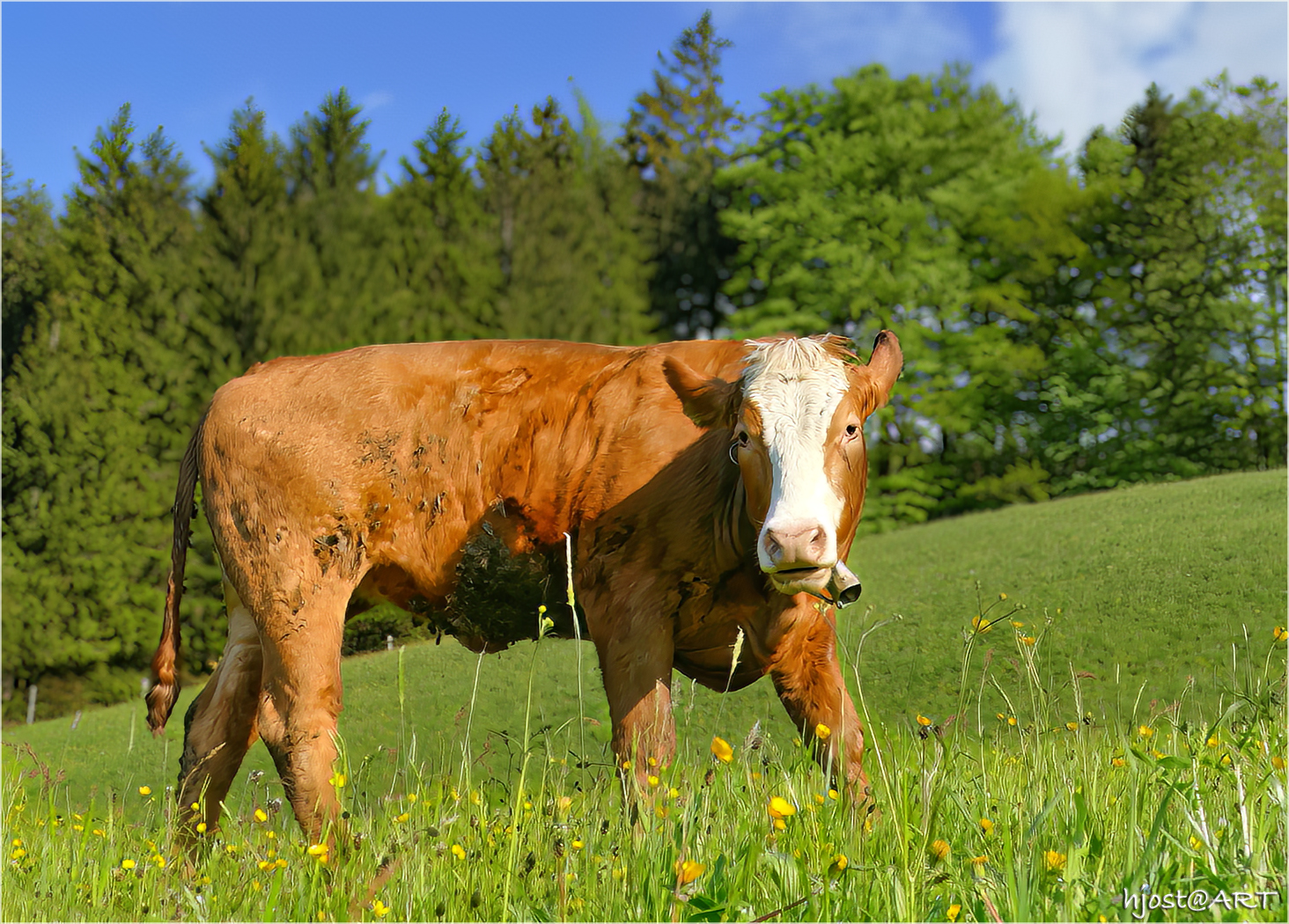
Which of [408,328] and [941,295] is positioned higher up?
[941,295]

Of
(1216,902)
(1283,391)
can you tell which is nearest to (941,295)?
(1283,391)

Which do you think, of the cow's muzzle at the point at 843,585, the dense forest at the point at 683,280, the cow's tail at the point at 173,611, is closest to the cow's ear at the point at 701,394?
the cow's muzzle at the point at 843,585

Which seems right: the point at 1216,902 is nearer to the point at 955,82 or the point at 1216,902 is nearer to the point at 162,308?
the point at 162,308

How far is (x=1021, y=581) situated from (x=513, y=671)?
23.4 feet

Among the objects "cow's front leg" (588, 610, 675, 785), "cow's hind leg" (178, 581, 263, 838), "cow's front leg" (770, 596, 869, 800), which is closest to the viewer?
"cow's front leg" (588, 610, 675, 785)

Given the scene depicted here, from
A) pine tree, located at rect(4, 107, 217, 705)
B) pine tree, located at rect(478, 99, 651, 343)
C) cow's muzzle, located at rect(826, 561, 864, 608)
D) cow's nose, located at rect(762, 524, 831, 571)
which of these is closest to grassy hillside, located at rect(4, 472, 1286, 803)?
pine tree, located at rect(4, 107, 217, 705)

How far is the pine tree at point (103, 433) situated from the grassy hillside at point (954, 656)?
4.97 ft

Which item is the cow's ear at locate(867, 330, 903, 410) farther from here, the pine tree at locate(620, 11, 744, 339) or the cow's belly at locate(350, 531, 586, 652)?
the pine tree at locate(620, 11, 744, 339)

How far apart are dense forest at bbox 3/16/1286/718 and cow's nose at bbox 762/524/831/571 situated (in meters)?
14.1

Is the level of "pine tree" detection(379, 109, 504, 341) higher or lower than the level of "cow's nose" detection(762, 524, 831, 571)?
higher

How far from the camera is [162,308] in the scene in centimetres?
1692

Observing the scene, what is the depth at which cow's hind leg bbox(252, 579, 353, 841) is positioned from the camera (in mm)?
4023

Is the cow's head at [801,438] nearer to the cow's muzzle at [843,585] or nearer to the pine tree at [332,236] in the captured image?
the cow's muzzle at [843,585]

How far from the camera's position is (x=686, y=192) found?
2964cm
